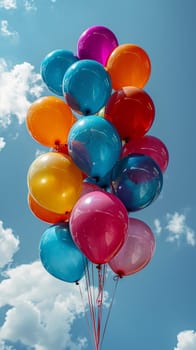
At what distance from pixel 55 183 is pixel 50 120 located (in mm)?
950

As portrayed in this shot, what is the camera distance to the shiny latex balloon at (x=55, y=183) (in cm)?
441

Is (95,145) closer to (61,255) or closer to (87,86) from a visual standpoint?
(87,86)

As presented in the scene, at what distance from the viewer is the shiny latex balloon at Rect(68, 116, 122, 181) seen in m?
4.31

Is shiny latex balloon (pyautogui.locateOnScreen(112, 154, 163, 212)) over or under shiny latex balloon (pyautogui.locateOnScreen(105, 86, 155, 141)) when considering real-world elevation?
under

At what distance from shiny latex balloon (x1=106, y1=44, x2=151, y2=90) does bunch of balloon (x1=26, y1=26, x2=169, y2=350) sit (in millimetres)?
13

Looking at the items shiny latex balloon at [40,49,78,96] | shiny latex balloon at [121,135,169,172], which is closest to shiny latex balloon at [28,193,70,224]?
shiny latex balloon at [121,135,169,172]

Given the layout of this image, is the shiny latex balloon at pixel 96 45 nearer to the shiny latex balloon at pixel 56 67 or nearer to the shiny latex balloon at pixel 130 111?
the shiny latex balloon at pixel 56 67

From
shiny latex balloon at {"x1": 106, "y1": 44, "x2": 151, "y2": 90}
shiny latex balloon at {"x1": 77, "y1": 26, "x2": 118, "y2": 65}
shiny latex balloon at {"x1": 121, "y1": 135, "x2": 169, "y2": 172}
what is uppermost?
shiny latex balloon at {"x1": 77, "y1": 26, "x2": 118, "y2": 65}

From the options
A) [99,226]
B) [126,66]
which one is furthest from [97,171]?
[126,66]

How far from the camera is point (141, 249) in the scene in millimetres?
4559

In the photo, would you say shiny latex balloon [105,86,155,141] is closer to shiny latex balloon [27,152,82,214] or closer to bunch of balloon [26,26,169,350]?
bunch of balloon [26,26,169,350]

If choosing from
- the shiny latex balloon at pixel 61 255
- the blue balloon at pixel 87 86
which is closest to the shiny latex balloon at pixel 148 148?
the blue balloon at pixel 87 86

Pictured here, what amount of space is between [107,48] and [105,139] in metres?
1.78

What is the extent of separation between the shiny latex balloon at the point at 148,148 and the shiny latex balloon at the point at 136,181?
11.4 inches
